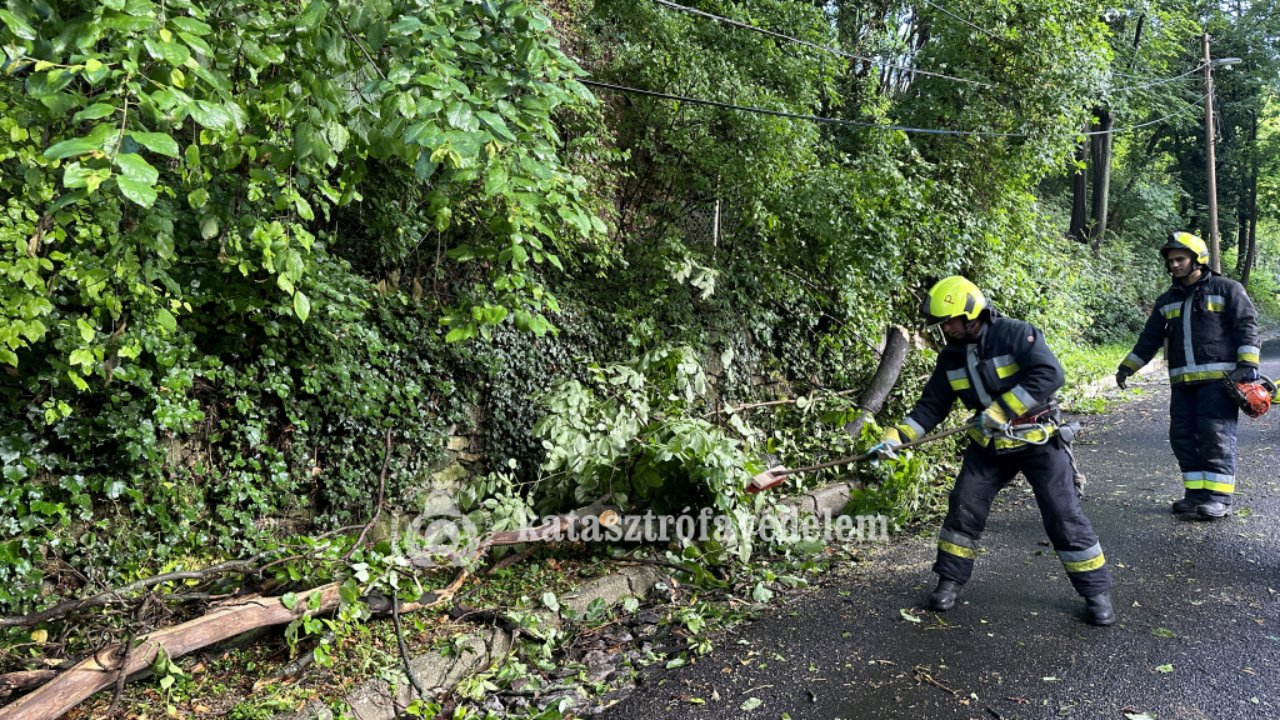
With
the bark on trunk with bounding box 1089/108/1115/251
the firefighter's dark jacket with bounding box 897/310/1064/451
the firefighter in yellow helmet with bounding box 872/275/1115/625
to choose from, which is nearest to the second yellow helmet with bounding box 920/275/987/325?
the firefighter in yellow helmet with bounding box 872/275/1115/625

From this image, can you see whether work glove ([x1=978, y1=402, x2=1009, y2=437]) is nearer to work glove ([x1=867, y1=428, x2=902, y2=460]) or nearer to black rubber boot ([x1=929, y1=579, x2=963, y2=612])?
work glove ([x1=867, y1=428, x2=902, y2=460])

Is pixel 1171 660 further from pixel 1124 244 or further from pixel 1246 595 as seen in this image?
pixel 1124 244

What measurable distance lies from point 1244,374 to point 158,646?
21.0ft

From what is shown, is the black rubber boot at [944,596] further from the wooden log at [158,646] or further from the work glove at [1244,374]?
the wooden log at [158,646]

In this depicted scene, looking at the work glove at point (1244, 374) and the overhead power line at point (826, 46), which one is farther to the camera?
the overhead power line at point (826, 46)

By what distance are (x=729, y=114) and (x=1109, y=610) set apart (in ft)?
15.5

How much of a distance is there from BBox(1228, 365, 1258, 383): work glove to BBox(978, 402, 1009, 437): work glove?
245 cm

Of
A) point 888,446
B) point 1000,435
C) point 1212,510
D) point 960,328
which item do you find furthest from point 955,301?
point 1212,510

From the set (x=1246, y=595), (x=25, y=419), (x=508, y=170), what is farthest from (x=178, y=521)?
(x=1246, y=595)

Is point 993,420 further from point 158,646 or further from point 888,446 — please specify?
point 158,646

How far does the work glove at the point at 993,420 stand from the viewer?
3.71 metres

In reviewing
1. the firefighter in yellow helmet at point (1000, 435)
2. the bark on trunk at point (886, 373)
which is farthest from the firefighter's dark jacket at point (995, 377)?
the bark on trunk at point (886, 373)

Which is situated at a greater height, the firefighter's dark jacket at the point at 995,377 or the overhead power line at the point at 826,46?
the overhead power line at the point at 826,46

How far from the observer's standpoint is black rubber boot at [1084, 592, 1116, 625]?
11.7ft
